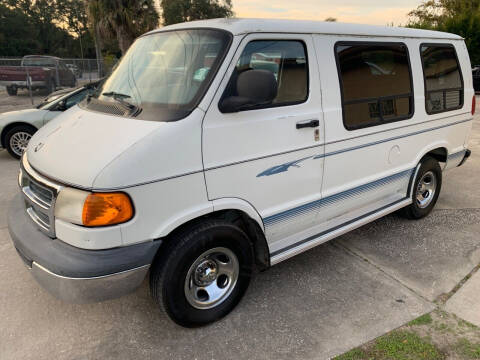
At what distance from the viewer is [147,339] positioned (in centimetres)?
274

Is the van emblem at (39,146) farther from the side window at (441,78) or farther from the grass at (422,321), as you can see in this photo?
the side window at (441,78)

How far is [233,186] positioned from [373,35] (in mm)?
A: 2105

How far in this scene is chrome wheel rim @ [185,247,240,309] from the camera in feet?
8.98

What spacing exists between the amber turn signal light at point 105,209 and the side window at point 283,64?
3.91 feet

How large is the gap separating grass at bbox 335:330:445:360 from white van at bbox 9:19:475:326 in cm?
88

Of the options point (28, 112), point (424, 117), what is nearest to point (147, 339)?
point (424, 117)

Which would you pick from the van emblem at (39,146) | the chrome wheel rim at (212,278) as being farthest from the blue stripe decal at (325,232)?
the van emblem at (39,146)

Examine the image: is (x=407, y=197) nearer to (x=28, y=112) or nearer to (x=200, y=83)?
(x=200, y=83)

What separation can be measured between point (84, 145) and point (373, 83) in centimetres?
262

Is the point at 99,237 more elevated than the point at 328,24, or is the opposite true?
the point at 328,24

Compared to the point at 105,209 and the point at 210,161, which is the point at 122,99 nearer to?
the point at 210,161

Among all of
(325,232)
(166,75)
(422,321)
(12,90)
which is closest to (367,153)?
(325,232)

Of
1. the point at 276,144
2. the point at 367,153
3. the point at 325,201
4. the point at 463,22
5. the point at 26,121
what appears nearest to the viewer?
the point at 276,144

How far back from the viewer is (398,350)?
259 centimetres
